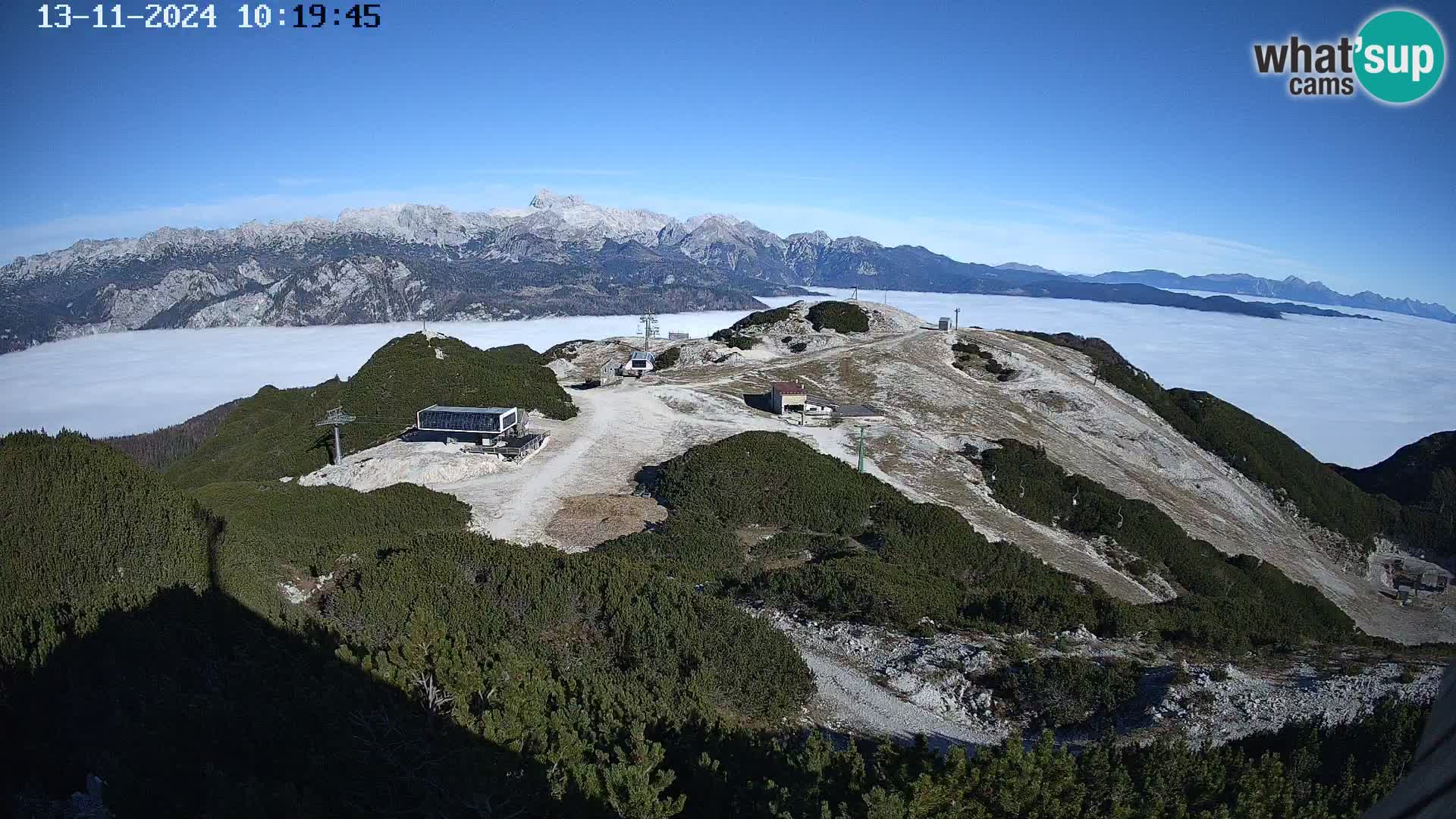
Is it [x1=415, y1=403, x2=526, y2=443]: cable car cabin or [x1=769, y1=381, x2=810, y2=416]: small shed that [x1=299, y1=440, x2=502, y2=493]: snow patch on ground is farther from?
[x1=769, y1=381, x2=810, y2=416]: small shed

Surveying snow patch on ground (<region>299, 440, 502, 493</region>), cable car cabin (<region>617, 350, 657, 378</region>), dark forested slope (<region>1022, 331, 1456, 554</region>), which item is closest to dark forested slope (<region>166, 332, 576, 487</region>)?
snow patch on ground (<region>299, 440, 502, 493</region>)

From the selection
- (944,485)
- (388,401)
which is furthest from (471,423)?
(944,485)

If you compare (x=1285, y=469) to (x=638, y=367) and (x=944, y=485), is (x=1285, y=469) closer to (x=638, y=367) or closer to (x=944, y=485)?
(x=944, y=485)

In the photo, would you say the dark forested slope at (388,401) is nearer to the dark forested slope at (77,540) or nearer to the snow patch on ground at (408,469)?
the snow patch on ground at (408,469)

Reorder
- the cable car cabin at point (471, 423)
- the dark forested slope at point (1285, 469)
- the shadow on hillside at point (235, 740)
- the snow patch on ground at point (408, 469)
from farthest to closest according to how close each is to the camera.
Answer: the dark forested slope at point (1285, 469), the cable car cabin at point (471, 423), the snow patch on ground at point (408, 469), the shadow on hillside at point (235, 740)

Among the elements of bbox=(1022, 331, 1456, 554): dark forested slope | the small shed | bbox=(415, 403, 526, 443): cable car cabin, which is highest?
the small shed

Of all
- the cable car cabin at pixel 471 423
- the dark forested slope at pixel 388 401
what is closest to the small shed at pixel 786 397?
the dark forested slope at pixel 388 401

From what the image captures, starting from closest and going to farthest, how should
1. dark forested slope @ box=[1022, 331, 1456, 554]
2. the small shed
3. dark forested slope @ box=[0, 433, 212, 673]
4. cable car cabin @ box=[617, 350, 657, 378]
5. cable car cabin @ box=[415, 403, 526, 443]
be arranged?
dark forested slope @ box=[0, 433, 212, 673] → cable car cabin @ box=[415, 403, 526, 443] → the small shed → dark forested slope @ box=[1022, 331, 1456, 554] → cable car cabin @ box=[617, 350, 657, 378]
